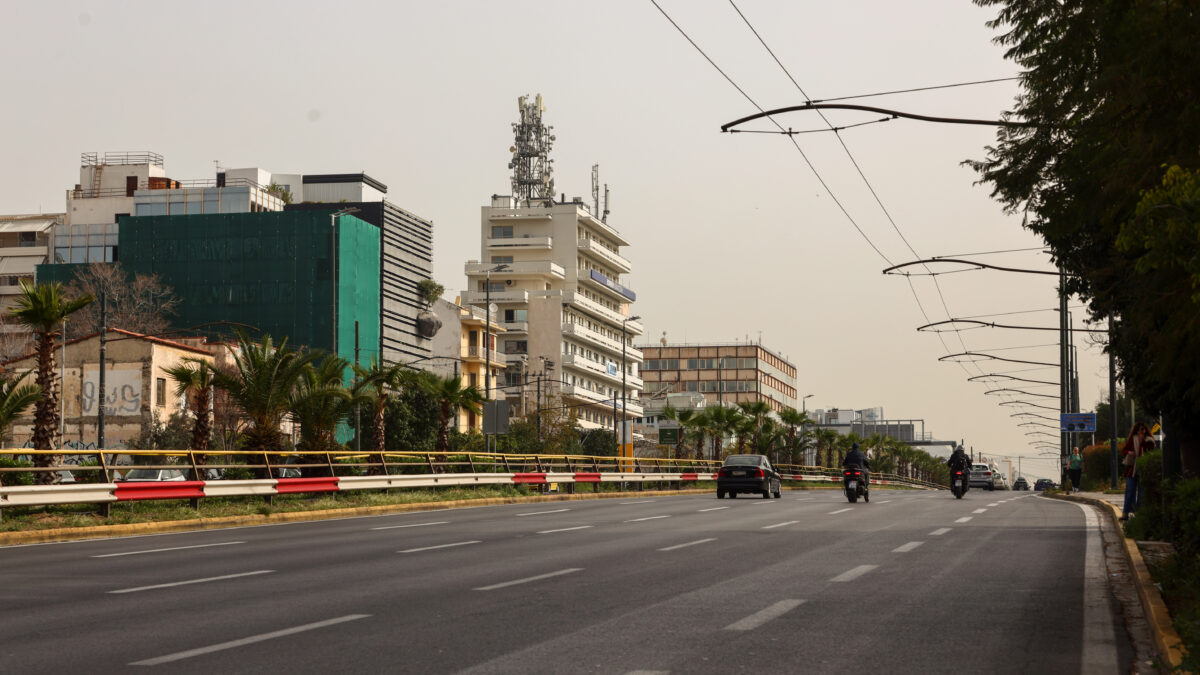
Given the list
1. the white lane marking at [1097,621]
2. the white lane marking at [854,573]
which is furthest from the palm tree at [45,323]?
the white lane marking at [1097,621]

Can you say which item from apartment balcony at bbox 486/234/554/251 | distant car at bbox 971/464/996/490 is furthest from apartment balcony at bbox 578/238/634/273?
distant car at bbox 971/464/996/490

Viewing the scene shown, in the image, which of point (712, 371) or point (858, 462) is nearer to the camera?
point (858, 462)

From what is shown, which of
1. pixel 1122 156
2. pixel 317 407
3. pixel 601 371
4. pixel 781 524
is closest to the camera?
pixel 1122 156

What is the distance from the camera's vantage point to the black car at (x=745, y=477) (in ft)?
141

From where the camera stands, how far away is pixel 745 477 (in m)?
43.2

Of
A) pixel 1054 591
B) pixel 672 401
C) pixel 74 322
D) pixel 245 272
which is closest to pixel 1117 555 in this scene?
pixel 1054 591

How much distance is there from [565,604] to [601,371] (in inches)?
4690

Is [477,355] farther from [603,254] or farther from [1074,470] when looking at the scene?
[1074,470]

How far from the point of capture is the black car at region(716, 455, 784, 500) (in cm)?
4306

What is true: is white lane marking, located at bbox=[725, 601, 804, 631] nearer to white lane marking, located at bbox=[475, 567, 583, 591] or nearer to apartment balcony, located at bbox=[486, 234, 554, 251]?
white lane marking, located at bbox=[475, 567, 583, 591]

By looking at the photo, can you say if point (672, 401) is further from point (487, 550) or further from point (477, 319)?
point (487, 550)

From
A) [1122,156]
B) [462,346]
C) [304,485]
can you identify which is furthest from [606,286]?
[1122,156]

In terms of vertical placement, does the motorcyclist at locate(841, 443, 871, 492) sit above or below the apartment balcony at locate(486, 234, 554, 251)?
below

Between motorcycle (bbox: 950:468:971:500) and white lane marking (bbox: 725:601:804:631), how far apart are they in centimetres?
3507
